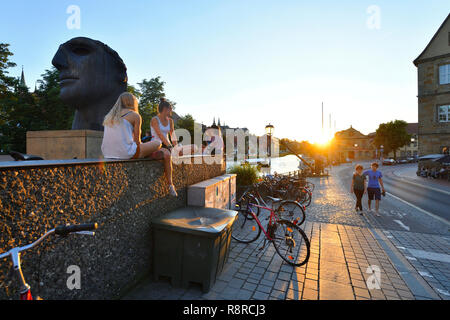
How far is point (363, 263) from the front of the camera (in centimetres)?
431

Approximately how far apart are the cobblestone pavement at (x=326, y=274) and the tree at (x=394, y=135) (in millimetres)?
75080

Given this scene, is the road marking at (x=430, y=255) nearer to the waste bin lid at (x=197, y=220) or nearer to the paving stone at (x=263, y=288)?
the paving stone at (x=263, y=288)

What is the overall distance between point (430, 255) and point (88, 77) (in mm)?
8367

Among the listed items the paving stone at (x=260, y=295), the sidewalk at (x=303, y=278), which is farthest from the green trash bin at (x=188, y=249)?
the paving stone at (x=260, y=295)

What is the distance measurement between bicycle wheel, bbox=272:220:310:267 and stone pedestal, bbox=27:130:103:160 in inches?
159

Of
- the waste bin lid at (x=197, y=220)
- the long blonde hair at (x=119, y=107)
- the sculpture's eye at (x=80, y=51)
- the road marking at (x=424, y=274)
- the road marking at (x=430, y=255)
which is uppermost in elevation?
the sculpture's eye at (x=80, y=51)

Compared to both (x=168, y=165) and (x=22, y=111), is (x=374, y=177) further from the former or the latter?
(x=22, y=111)

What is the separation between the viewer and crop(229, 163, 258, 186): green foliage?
9453mm

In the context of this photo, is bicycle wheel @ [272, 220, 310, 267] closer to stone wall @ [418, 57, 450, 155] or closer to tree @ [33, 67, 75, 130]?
tree @ [33, 67, 75, 130]

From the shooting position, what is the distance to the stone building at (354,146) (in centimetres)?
8794

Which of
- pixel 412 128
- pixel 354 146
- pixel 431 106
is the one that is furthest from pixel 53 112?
pixel 412 128

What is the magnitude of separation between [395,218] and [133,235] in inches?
333

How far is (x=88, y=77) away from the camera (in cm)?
534
